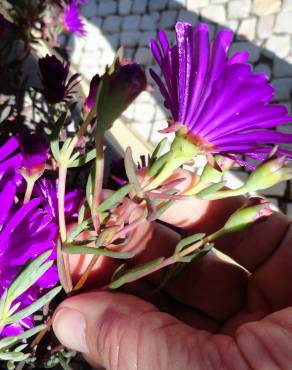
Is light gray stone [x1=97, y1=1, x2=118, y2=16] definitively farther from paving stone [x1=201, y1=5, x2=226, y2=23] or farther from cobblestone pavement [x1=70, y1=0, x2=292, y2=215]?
paving stone [x1=201, y1=5, x2=226, y2=23]

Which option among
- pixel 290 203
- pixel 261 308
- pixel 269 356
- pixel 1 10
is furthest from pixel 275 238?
pixel 290 203

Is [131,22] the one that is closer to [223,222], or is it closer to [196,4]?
[196,4]

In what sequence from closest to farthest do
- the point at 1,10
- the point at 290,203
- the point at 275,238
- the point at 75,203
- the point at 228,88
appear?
the point at 228,88, the point at 75,203, the point at 275,238, the point at 1,10, the point at 290,203

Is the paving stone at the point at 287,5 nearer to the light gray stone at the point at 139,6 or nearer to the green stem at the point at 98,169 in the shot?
the light gray stone at the point at 139,6

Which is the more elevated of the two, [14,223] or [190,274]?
[14,223]

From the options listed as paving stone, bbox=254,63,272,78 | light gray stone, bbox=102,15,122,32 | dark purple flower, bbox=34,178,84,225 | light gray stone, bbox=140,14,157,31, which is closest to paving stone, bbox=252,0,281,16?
paving stone, bbox=254,63,272,78

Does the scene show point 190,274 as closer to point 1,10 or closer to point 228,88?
point 228,88

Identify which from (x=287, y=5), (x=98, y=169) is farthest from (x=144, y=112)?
(x=98, y=169)
